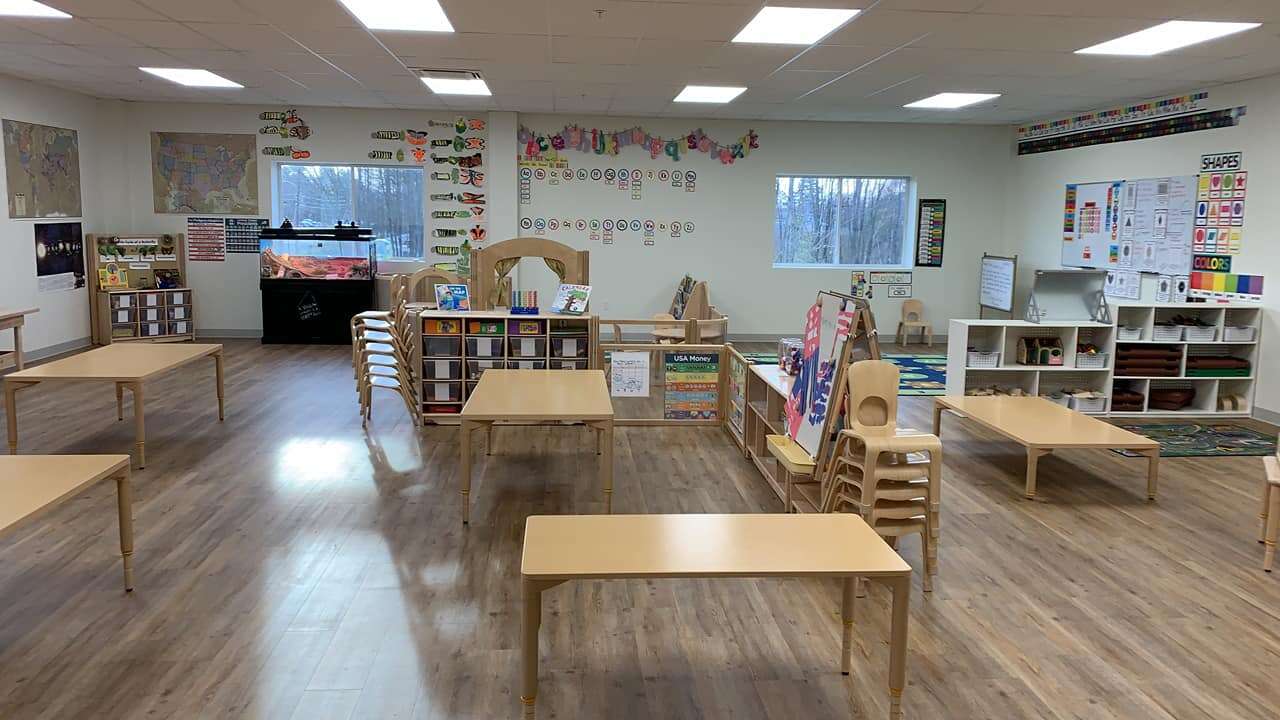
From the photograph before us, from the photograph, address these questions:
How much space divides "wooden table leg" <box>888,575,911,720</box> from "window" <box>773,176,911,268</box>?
9.80m

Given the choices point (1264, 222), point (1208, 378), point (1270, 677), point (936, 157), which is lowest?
point (1270, 677)

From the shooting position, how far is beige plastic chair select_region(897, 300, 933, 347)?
12.4 metres

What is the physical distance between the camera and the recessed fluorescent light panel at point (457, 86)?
29.1ft

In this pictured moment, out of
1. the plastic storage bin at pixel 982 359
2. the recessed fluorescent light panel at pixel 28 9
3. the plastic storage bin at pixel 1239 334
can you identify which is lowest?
the plastic storage bin at pixel 982 359

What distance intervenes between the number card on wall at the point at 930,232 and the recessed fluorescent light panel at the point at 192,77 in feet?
Result: 28.2

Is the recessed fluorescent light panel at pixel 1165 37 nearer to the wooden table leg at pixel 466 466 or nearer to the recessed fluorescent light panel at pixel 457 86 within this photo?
the wooden table leg at pixel 466 466

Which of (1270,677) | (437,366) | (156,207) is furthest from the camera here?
(156,207)

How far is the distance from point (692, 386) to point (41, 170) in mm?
7738

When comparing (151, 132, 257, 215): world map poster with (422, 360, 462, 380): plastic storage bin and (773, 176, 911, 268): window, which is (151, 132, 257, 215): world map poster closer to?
(422, 360, 462, 380): plastic storage bin

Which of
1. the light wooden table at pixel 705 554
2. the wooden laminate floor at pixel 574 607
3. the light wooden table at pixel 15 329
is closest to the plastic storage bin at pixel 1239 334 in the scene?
the wooden laminate floor at pixel 574 607

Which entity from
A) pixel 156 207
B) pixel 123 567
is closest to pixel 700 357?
pixel 123 567

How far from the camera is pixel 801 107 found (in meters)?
10.4

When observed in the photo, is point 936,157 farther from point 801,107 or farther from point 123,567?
point 123,567

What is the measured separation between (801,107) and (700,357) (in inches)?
172
